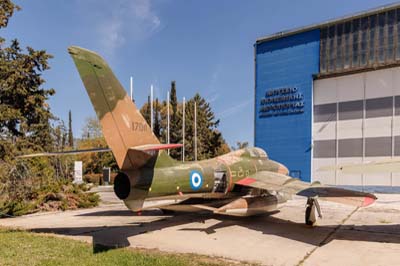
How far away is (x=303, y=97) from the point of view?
31.5 metres

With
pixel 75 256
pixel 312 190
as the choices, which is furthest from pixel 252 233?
pixel 75 256

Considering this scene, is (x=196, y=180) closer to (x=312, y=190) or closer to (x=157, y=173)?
(x=157, y=173)

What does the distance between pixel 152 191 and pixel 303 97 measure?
2601 cm

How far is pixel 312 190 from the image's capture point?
963 cm

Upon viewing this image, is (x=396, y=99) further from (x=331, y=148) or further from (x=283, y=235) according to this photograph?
(x=283, y=235)

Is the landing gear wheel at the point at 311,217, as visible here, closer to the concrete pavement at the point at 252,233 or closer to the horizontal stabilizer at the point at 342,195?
the concrete pavement at the point at 252,233

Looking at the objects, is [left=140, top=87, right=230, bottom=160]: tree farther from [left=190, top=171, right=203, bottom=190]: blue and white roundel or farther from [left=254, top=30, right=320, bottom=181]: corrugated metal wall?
[left=190, top=171, right=203, bottom=190]: blue and white roundel

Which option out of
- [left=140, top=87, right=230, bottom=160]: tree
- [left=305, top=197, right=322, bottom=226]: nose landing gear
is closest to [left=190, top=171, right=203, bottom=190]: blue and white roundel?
[left=305, top=197, right=322, bottom=226]: nose landing gear

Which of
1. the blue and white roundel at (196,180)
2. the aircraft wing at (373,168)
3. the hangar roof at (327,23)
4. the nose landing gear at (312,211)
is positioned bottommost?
the nose landing gear at (312,211)

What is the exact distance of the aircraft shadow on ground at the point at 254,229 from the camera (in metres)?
9.11

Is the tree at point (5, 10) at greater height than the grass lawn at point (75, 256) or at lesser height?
greater

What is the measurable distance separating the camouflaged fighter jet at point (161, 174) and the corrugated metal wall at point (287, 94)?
1950 cm

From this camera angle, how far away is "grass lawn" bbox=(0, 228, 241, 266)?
22.6 ft

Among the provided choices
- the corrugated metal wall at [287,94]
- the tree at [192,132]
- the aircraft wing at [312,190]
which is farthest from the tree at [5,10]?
the tree at [192,132]
